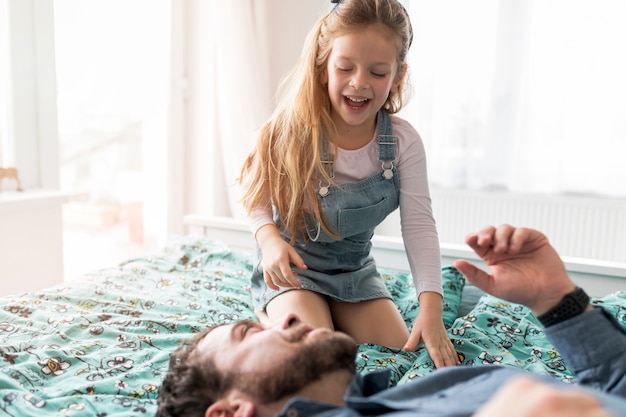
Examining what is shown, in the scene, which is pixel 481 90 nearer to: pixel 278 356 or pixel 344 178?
pixel 344 178

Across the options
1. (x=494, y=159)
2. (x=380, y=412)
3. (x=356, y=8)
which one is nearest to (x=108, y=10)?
(x=356, y=8)

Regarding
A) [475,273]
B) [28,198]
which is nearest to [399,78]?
[475,273]

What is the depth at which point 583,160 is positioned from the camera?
115 inches

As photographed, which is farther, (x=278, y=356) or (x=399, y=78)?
(x=399, y=78)

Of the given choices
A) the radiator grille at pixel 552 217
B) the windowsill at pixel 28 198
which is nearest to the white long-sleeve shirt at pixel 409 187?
the windowsill at pixel 28 198

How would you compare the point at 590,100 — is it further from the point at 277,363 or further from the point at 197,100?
the point at 277,363

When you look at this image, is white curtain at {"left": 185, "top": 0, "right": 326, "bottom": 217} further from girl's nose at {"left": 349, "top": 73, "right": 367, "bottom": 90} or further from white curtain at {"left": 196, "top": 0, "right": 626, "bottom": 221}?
girl's nose at {"left": 349, "top": 73, "right": 367, "bottom": 90}

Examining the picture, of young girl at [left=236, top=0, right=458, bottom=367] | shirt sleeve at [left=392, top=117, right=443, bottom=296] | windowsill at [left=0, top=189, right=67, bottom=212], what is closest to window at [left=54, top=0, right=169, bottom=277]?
windowsill at [left=0, top=189, right=67, bottom=212]

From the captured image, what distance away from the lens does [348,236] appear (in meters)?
1.57

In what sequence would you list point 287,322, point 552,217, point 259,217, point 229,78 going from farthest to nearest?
point 552,217 < point 229,78 < point 259,217 < point 287,322

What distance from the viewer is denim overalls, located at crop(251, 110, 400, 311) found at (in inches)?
59.7

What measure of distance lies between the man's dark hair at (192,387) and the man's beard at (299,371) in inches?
1.8

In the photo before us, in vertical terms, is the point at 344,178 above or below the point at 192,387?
above

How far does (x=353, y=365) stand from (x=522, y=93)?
235 centimetres
